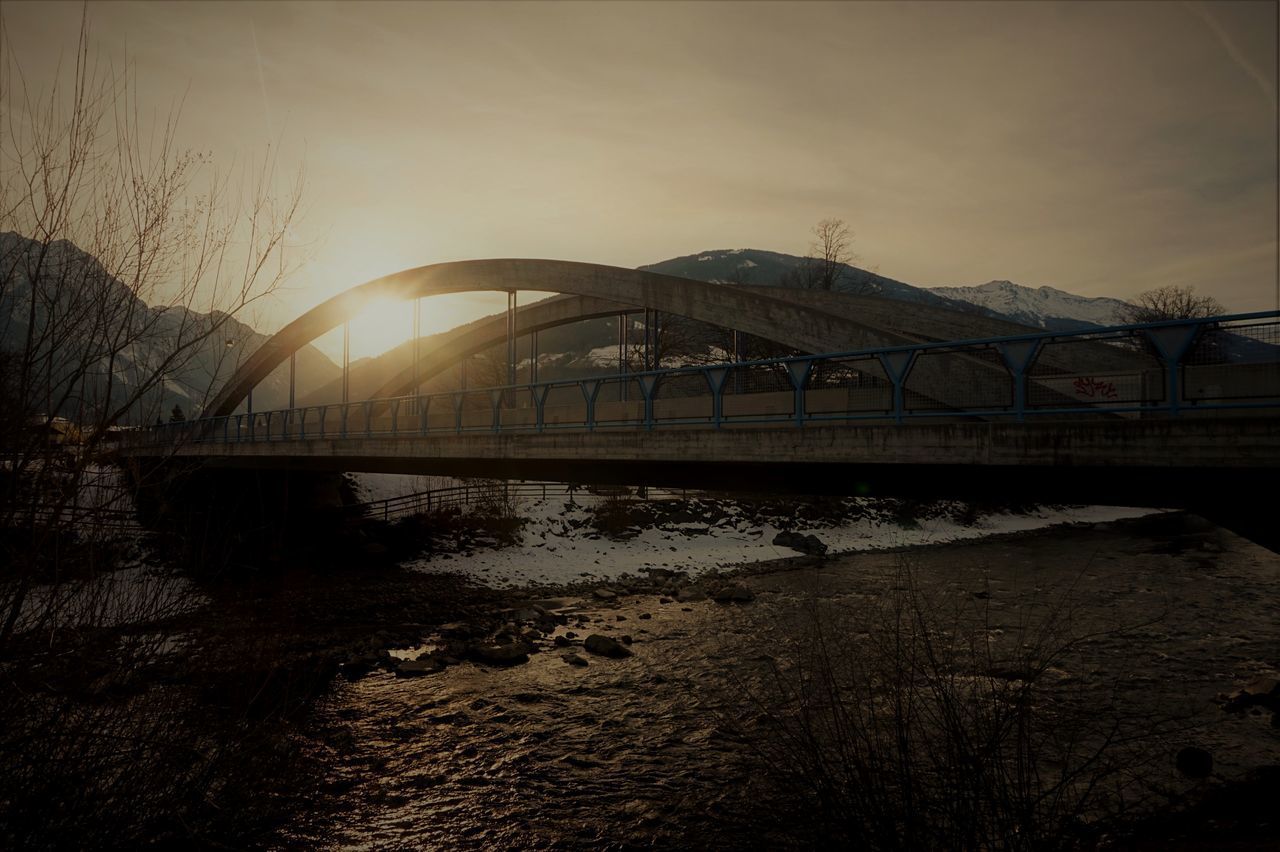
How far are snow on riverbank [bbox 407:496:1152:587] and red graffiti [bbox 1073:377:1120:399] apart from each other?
10.4 m

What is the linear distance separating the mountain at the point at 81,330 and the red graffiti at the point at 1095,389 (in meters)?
8.82

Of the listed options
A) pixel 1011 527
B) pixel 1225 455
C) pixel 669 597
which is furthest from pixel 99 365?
pixel 1011 527

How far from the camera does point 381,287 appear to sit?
3406 cm

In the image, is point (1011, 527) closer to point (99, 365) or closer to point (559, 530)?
point (559, 530)

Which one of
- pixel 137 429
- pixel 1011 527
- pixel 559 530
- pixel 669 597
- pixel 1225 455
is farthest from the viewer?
pixel 1011 527

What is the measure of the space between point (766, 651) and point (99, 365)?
1119 centimetres

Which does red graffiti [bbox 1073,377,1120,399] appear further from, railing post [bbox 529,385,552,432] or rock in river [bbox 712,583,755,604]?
rock in river [bbox 712,583,755,604]

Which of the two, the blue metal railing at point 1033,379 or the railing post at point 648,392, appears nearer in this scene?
the blue metal railing at point 1033,379

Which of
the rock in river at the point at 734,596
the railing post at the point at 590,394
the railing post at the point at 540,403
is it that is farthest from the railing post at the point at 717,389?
the rock in river at the point at 734,596

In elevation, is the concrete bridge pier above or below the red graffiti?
below

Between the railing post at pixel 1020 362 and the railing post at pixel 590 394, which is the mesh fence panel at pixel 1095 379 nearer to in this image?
the railing post at pixel 1020 362

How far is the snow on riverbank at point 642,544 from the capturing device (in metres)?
21.4

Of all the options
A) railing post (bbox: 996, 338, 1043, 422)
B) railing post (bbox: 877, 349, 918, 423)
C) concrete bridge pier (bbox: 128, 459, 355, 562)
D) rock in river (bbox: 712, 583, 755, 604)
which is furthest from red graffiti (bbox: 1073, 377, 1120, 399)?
concrete bridge pier (bbox: 128, 459, 355, 562)

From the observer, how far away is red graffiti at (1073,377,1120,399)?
8156 mm
